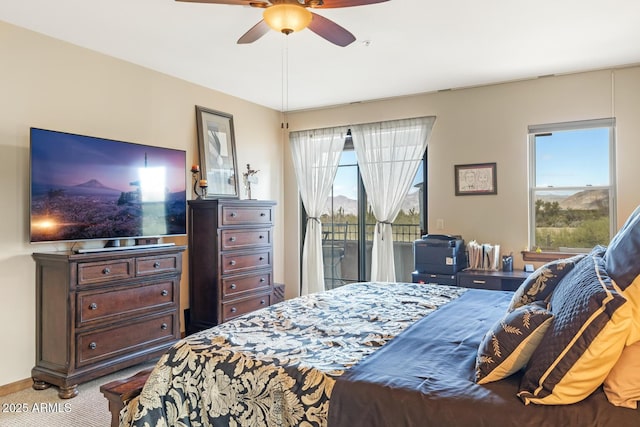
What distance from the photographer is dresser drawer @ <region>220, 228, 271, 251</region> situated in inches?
167

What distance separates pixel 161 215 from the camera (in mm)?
3893

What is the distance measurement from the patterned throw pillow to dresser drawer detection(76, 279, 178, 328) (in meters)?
2.75

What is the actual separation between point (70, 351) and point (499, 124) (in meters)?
4.34

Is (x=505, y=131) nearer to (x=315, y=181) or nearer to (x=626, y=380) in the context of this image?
(x=315, y=181)

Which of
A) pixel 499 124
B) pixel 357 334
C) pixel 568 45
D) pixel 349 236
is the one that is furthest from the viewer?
pixel 349 236


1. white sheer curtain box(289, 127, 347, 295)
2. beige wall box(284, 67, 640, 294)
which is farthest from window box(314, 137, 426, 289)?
beige wall box(284, 67, 640, 294)

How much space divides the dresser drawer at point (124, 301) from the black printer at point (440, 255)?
2.39 m

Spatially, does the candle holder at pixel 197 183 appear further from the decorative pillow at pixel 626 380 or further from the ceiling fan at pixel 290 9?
the decorative pillow at pixel 626 380

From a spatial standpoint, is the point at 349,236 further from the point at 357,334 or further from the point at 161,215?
the point at 357,334

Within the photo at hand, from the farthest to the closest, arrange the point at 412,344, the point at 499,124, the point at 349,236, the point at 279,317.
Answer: the point at 349,236, the point at 499,124, the point at 279,317, the point at 412,344

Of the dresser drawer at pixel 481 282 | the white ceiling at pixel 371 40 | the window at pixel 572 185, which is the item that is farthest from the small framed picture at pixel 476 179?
the dresser drawer at pixel 481 282

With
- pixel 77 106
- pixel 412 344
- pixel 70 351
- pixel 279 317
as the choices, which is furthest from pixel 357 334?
pixel 77 106

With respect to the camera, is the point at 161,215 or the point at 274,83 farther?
the point at 274,83

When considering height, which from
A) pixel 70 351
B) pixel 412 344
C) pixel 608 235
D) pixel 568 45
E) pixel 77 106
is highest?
pixel 568 45
